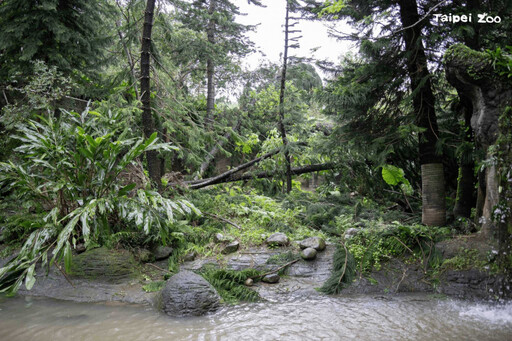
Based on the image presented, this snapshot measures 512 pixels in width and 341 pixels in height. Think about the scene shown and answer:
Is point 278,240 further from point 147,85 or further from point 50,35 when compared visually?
point 50,35

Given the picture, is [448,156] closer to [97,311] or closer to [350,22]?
[350,22]

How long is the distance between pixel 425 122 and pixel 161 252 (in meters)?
5.08

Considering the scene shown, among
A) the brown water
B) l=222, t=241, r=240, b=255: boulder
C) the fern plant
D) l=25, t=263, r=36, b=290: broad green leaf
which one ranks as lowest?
the brown water

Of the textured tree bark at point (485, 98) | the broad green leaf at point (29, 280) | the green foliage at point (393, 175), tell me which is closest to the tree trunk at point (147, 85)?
the broad green leaf at point (29, 280)

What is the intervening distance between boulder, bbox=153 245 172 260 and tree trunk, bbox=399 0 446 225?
14.7ft

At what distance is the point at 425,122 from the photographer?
5195mm

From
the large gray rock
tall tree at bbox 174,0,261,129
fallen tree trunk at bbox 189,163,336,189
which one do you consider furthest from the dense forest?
tall tree at bbox 174,0,261,129

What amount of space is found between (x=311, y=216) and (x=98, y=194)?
4168 mm

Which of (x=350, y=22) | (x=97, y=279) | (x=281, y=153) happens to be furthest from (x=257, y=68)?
(x=97, y=279)

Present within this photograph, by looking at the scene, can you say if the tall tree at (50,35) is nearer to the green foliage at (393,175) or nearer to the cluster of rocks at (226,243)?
the cluster of rocks at (226,243)

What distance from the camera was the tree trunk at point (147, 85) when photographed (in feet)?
19.0

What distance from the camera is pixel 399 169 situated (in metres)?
6.18

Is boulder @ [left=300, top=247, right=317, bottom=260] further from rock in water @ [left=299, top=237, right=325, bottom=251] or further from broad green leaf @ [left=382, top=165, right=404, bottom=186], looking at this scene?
broad green leaf @ [left=382, top=165, right=404, bottom=186]

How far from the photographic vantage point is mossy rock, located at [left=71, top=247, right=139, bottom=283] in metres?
4.86
